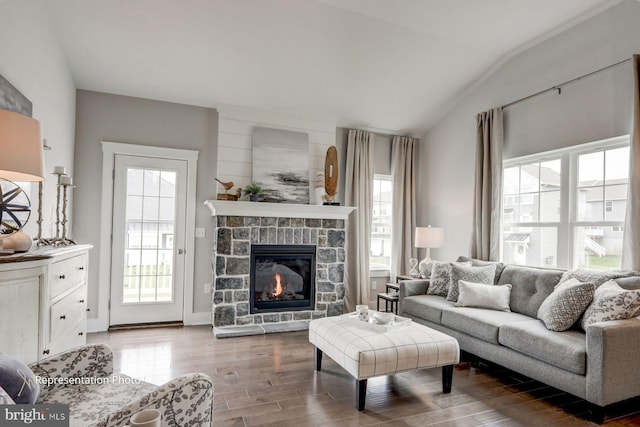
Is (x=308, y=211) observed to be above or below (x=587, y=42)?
below

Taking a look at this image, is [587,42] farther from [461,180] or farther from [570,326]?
[570,326]

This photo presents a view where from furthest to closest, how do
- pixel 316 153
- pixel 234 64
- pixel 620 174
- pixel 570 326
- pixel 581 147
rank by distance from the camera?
pixel 316 153
pixel 234 64
pixel 581 147
pixel 620 174
pixel 570 326

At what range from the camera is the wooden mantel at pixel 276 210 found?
422 cm

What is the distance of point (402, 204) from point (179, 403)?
15.2ft

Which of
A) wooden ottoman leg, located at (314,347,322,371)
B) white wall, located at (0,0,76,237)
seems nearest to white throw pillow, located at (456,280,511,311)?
wooden ottoman leg, located at (314,347,322,371)

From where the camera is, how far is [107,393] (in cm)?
150

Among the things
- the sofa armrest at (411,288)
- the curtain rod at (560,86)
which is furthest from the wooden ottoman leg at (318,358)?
the curtain rod at (560,86)

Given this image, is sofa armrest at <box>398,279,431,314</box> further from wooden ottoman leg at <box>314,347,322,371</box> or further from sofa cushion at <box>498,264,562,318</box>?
wooden ottoman leg at <box>314,347,322,371</box>

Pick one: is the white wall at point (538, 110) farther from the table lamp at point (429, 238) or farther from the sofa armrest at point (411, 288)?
the sofa armrest at point (411, 288)

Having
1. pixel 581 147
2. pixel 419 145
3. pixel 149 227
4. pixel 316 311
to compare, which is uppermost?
pixel 419 145

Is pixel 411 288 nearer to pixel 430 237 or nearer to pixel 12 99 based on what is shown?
pixel 430 237

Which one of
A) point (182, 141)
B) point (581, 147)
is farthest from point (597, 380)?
point (182, 141)

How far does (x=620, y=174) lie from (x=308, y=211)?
3188mm

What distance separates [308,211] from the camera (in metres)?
4.64
